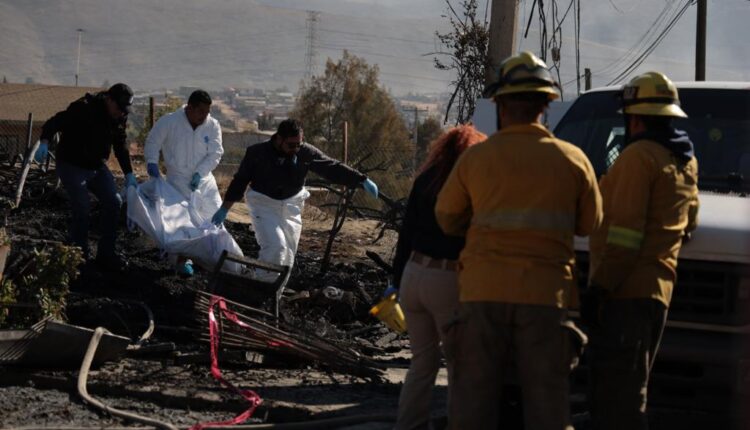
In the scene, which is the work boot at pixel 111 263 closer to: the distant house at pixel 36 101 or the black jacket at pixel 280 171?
the black jacket at pixel 280 171

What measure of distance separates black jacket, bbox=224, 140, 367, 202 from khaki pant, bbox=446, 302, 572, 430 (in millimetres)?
4829

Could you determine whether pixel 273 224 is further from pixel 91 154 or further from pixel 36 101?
pixel 36 101

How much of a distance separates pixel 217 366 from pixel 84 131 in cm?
353

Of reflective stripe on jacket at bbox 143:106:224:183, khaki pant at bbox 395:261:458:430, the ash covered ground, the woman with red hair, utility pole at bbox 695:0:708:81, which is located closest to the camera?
the woman with red hair

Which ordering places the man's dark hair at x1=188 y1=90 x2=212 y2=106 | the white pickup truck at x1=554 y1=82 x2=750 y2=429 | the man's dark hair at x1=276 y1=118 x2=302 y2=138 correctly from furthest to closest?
the man's dark hair at x1=188 y1=90 x2=212 y2=106 < the man's dark hair at x1=276 y1=118 x2=302 y2=138 < the white pickup truck at x1=554 y1=82 x2=750 y2=429

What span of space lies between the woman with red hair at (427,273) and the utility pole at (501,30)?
7554mm

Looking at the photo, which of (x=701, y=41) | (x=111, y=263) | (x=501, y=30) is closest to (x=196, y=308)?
(x=111, y=263)

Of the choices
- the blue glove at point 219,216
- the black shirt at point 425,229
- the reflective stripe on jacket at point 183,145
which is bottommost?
the blue glove at point 219,216

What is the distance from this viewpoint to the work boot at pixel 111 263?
1056 cm

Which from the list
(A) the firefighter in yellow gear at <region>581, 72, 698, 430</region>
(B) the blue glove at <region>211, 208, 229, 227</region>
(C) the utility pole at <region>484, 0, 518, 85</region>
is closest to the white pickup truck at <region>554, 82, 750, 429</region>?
(A) the firefighter in yellow gear at <region>581, 72, 698, 430</region>

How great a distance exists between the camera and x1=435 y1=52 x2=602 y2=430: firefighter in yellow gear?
4.87 metres

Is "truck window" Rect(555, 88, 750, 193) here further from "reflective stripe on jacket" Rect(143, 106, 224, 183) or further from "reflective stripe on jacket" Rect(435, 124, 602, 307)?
"reflective stripe on jacket" Rect(143, 106, 224, 183)

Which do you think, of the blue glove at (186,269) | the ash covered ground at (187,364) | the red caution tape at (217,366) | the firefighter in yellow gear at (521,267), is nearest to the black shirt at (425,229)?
the firefighter in yellow gear at (521,267)

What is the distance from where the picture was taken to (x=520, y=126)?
503cm
